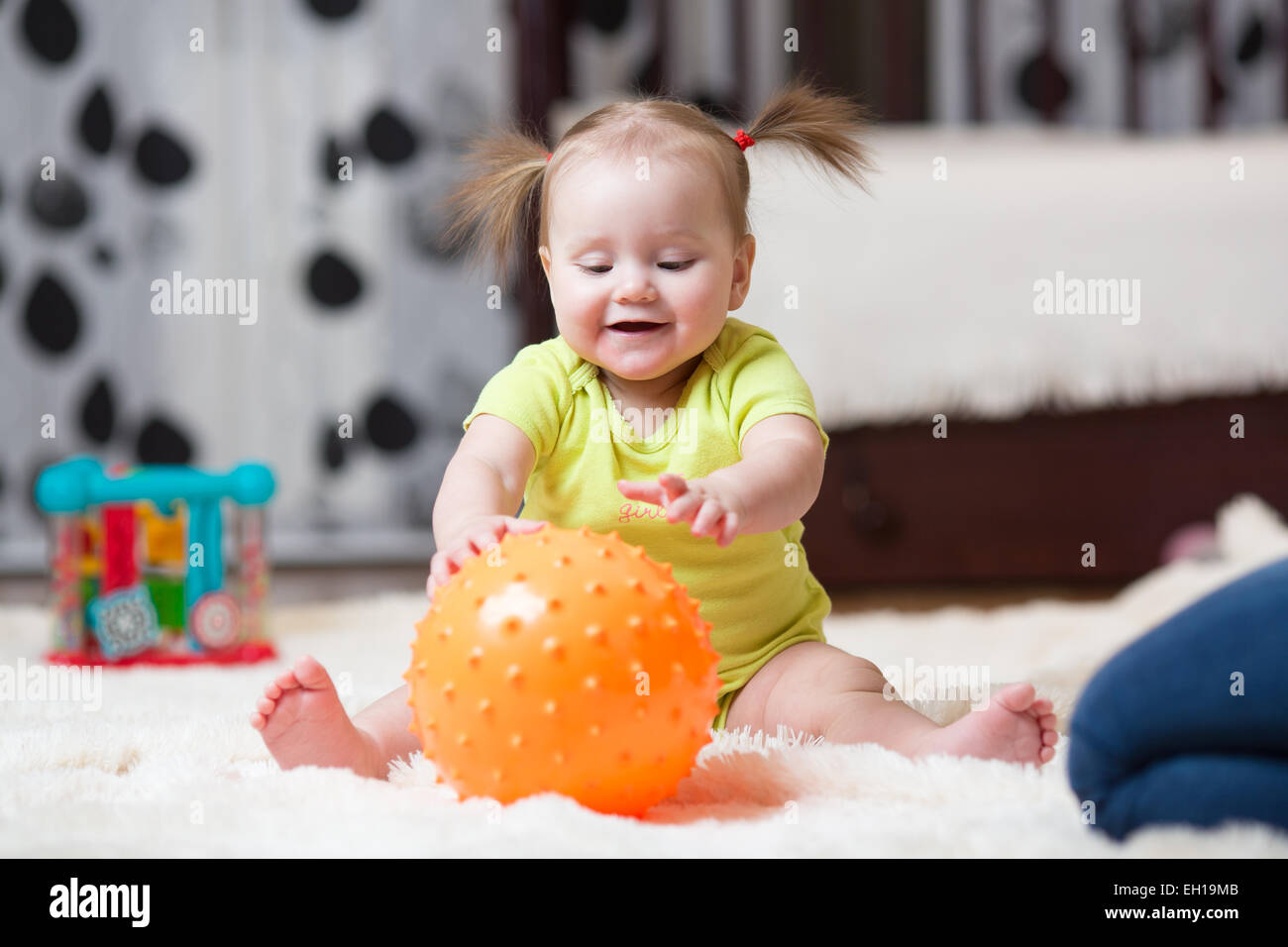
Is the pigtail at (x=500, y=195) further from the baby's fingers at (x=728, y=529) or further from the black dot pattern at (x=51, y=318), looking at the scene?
the black dot pattern at (x=51, y=318)

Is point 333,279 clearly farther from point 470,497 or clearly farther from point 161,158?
point 470,497

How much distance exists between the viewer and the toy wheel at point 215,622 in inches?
62.8

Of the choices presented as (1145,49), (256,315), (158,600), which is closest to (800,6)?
(1145,49)

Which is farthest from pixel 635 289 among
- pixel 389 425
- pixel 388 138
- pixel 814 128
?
pixel 388 138

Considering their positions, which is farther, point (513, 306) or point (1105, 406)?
point (513, 306)

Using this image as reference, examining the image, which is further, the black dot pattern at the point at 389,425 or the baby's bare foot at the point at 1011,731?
the black dot pattern at the point at 389,425

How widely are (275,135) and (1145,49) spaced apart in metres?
2.06

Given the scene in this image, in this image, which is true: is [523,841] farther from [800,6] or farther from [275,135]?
[800,6]

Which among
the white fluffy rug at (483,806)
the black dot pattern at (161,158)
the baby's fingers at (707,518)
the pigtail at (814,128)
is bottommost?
the white fluffy rug at (483,806)

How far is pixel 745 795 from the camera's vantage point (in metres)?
0.77

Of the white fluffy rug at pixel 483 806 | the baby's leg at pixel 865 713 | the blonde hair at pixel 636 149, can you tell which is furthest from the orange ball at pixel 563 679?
the blonde hair at pixel 636 149

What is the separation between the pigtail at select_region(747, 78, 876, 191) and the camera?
1.03m

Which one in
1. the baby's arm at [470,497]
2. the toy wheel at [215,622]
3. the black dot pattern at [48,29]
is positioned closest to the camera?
the baby's arm at [470,497]

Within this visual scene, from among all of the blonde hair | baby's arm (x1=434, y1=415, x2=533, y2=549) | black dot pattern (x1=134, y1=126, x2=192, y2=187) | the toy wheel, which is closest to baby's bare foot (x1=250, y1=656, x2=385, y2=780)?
baby's arm (x1=434, y1=415, x2=533, y2=549)
